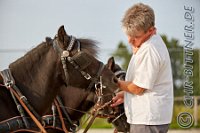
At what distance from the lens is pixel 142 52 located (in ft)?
7.58

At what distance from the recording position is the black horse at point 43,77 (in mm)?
2615

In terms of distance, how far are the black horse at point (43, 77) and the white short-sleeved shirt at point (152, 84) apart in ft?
1.08

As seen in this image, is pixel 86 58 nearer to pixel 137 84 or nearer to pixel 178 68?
pixel 137 84

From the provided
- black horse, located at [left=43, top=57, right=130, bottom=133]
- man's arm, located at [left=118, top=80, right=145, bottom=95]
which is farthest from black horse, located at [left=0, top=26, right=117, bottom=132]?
black horse, located at [left=43, top=57, right=130, bottom=133]

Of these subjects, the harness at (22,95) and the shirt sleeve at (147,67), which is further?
the harness at (22,95)

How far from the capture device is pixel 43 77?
2729 mm

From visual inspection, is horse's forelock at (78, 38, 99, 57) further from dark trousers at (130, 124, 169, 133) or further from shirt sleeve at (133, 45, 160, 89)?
dark trousers at (130, 124, 169, 133)

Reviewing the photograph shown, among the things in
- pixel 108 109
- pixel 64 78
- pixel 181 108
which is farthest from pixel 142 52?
pixel 181 108

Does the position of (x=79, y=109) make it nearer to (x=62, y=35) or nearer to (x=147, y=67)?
(x=62, y=35)

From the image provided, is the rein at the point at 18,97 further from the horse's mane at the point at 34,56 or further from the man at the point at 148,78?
the man at the point at 148,78

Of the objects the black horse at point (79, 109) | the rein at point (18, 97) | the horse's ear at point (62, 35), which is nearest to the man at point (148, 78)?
the horse's ear at point (62, 35)

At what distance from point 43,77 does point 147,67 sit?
0.78 meters

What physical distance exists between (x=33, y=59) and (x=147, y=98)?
0.86m

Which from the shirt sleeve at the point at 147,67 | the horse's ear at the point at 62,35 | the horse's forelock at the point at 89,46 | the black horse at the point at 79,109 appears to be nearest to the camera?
the shirt sleeve at the point at 147,67
